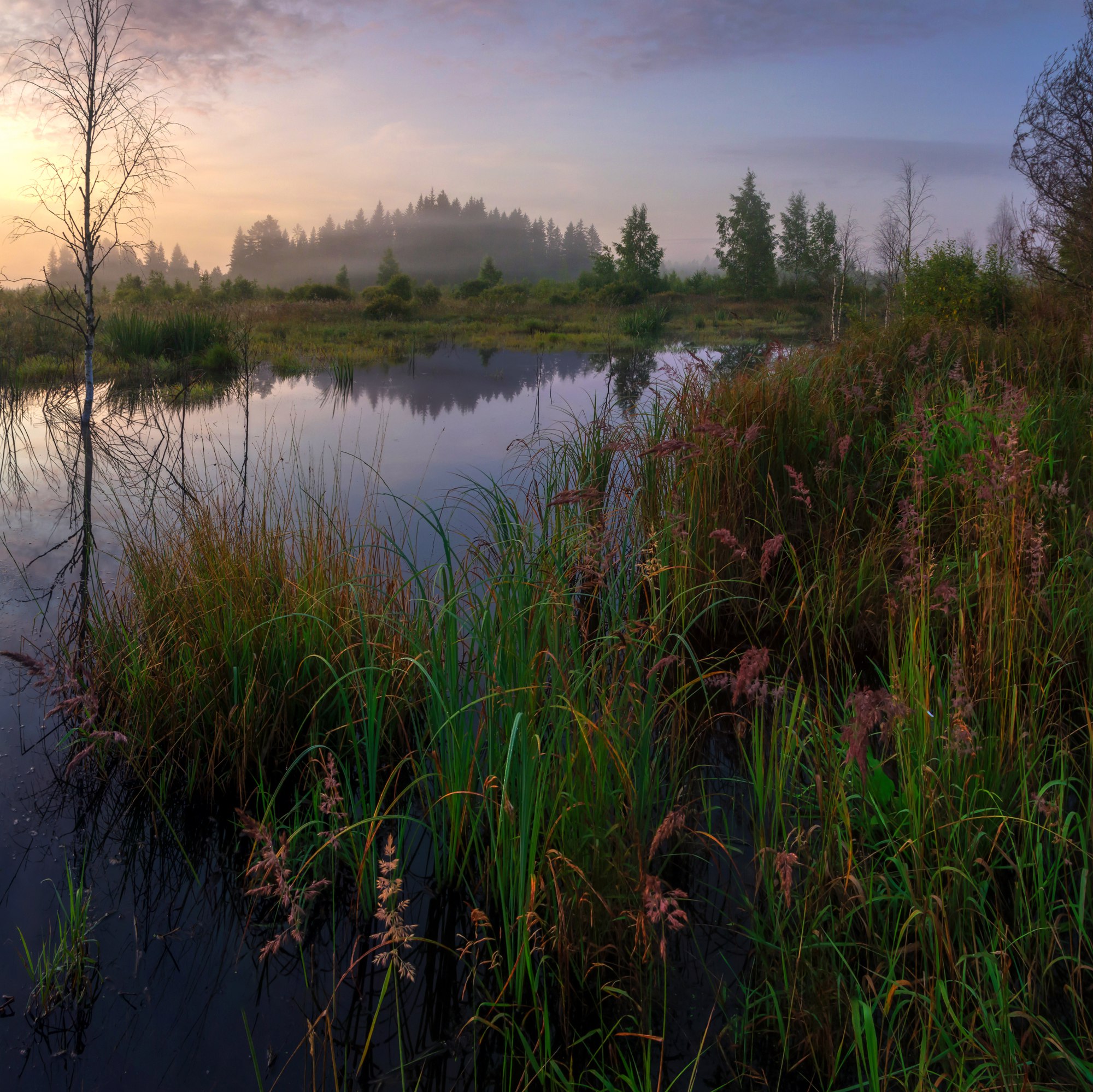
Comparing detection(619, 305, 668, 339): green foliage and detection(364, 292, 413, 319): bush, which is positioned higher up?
detection(364, 292, 413, 319): bush

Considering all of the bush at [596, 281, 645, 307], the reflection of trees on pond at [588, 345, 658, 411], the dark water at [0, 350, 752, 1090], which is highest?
the bush at [596, 281, 645, 307]

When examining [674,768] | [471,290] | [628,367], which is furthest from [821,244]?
[674,768]

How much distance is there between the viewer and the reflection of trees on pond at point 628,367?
10.2 m

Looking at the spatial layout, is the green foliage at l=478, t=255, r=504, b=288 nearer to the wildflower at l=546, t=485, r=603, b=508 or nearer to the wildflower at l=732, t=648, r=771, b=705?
the wildflower at l=546, t=485, r=603, b=508

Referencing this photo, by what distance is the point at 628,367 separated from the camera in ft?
47.4

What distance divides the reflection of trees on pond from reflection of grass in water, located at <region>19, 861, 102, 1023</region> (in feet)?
21.8

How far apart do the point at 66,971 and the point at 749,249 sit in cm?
5078

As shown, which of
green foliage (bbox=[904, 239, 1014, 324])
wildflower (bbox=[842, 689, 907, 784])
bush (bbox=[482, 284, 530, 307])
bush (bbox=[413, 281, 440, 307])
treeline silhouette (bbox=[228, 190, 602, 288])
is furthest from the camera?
treeline silhouette (bbox=[228, 190, 602, 288])

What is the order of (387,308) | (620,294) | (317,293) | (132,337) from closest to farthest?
1. (132,337)
2. (387,308)
3. (317,293)
4. (620,294)

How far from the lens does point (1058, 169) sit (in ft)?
32.3

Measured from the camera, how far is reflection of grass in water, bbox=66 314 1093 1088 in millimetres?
1395

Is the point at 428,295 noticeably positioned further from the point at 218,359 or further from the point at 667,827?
the point at 667,827

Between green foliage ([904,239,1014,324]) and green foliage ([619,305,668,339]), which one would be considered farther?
green foliage ([619,305,668,339])

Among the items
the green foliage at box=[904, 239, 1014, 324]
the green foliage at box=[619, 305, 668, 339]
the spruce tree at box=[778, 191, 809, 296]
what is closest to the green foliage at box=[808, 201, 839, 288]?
the spruce tree at box=[778, 191, 809, 296]
